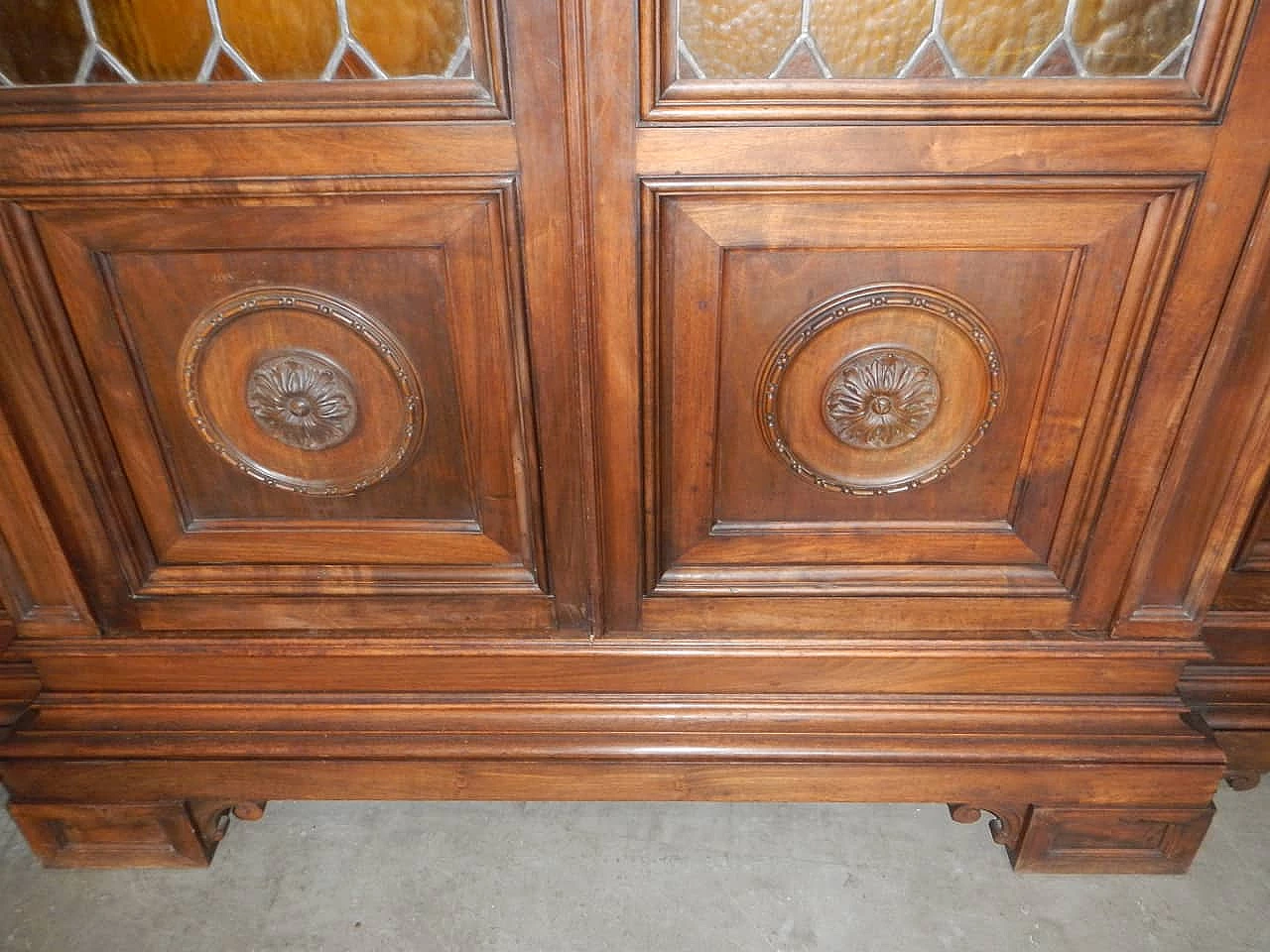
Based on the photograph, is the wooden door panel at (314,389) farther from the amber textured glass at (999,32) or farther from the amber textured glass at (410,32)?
the amber textured glass at (999,32)

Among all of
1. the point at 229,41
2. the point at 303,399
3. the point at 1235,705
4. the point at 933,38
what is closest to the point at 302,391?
the point at 303,399

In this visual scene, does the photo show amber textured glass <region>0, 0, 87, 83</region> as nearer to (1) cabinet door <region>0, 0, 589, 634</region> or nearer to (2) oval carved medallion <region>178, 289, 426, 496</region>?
(1) cabinet door <region>0, 0, 589, 634</region>

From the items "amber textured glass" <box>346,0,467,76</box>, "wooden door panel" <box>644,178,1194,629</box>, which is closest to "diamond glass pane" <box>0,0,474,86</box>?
"amber textured glass" <box>346,0,467,76</box>

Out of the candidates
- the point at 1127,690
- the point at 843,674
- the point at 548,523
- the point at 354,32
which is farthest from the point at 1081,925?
the point at 354,32

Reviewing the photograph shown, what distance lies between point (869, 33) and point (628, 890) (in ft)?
3.20

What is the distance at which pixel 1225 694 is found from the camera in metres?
1.10

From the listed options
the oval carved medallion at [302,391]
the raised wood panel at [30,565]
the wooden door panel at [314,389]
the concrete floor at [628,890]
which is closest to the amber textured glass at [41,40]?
the wooden door panel at [314,389]

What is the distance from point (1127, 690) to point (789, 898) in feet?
1.54

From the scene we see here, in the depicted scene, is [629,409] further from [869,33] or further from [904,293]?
[869,33]

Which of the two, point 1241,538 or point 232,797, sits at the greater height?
point 1241,538

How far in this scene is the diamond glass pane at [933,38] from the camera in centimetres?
69

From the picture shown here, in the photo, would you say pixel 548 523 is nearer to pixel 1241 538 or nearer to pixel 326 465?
pixel 326 465

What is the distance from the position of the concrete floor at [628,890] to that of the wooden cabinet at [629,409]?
0.19 feet

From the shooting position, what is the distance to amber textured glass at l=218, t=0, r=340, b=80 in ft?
2.28
